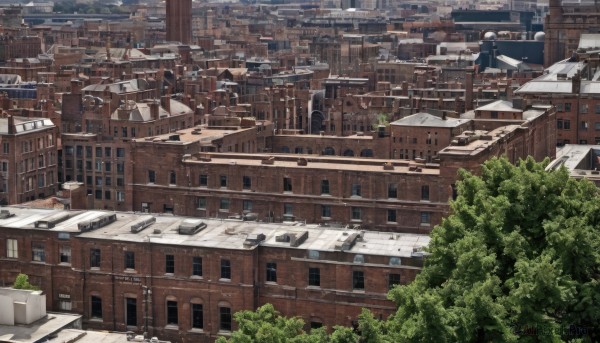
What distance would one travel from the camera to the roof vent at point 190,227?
3716 inches

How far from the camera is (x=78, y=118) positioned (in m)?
163

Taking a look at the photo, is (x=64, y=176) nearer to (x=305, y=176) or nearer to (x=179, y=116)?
(x=179, y=116)

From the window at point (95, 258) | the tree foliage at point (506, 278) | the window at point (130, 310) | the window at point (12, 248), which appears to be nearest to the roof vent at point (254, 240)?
the window at point (130, 310)

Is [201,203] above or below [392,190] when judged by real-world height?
below

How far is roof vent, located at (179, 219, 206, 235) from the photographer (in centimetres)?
9438

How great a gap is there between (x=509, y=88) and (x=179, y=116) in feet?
170

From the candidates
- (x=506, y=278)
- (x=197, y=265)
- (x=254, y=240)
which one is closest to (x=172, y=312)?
(x=197, y=265)

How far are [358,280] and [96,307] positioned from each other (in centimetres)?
2321

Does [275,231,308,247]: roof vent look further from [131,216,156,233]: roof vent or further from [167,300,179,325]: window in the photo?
[131,216,156,233]: roof vent

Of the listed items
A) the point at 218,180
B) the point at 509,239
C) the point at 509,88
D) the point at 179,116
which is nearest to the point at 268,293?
the point at 509,239

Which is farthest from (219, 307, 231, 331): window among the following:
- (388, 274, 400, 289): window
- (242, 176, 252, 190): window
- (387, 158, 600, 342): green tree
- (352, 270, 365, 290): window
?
(242, 176, 252, 190): window

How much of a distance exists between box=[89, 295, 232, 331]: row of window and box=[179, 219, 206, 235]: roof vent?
6.33 meters

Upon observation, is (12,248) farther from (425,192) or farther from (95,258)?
(425,192)

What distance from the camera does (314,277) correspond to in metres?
87.6
